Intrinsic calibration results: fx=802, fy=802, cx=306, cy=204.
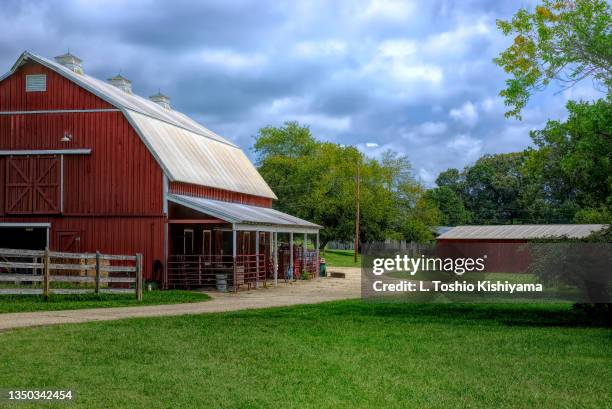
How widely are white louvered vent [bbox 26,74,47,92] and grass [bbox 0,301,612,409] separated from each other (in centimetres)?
1697

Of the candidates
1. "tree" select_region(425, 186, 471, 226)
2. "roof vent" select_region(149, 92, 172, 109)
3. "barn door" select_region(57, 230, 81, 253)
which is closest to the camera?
"barn door" select_region(57, 230, 81, 253)

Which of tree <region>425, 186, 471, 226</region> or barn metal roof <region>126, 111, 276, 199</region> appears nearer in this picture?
barn metal roof <region>126, 111, 276, 199</region>

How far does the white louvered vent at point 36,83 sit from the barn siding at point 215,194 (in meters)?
6.37

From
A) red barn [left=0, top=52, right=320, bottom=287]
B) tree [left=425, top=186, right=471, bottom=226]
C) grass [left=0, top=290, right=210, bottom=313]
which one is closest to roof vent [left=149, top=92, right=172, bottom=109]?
red barn [left=0, top=52, right=320, bottom=287]

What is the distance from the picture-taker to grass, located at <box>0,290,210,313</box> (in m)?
19.4

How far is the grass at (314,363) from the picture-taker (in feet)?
30.8

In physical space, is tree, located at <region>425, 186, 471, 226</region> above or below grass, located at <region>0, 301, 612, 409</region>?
above

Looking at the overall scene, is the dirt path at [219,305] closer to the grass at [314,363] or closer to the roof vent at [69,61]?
the grass at [314,363]

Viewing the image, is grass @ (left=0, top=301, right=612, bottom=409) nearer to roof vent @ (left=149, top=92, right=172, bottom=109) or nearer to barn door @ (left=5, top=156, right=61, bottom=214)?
barn door @ (left=5, top=156, right=61, bottom=214)

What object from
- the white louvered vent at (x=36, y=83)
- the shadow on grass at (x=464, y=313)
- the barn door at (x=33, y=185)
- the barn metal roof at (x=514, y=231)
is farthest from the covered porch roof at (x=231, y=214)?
the barn metal roof at (x=514, y=231)

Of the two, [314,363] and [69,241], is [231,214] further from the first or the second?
[314,363]

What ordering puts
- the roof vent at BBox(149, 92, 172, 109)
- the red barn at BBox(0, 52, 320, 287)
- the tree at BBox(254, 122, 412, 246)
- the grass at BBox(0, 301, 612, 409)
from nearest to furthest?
1. the grass at BBox(0, 301, 612, 409)
2. the red barn at BBox(0, 52, 320, 287)
3. the roof vent at BBox(149, 92, 172, 109)
4. the tree at BBox(254, 122, 412, 246)

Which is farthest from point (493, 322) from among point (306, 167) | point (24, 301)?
point (306, 167)

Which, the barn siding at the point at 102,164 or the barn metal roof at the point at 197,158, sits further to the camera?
the barn metal roof at the point at 197,158
